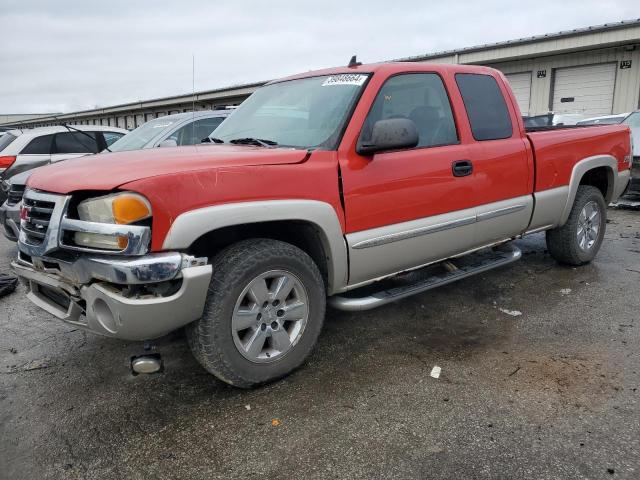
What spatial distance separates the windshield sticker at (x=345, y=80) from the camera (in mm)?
3434

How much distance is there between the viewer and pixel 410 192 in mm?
3387

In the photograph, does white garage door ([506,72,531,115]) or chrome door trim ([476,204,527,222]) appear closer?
chrome door trim ([476,204,527,222])

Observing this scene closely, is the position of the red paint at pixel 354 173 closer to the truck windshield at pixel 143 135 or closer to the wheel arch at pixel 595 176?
the wheel arch at pixel 595 176

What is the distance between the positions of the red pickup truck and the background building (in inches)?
535

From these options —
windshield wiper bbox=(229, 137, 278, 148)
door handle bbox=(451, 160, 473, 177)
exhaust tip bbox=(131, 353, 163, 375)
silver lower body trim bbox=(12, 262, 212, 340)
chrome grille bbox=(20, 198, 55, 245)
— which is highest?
windshield wiper bbox=(229, 137, 278, 148)

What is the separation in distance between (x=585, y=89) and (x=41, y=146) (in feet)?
52.5

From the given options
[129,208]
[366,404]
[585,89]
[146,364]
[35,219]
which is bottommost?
[366,404]

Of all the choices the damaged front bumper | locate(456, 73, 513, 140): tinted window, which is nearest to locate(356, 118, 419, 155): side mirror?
locate(456, 73, 513, 140): tinted window

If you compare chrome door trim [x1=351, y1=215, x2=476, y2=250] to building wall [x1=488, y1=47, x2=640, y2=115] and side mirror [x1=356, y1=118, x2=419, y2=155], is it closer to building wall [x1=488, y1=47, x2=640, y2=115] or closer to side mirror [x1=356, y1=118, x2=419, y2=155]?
side mirror [x1=356, y1=118, x2=419, y2=155]

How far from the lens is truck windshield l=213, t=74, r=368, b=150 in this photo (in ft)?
10.8

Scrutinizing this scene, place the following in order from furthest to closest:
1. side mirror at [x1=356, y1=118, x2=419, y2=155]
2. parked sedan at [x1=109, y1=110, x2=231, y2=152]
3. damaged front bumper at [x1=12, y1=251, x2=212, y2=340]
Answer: parked sedan at [x1=109, y1=110, x2=231, y2=152], side mirror at [x1=356, y1=118, x2=419, y2=155], damaged front bumper at [x1=12, y1=251, x2=212, y2=340]

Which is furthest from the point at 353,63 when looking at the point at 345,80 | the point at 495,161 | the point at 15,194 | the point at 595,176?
the point at 15,194

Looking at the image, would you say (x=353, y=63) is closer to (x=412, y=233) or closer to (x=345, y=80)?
(x=345, y=80)

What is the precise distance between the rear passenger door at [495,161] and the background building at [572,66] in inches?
525
